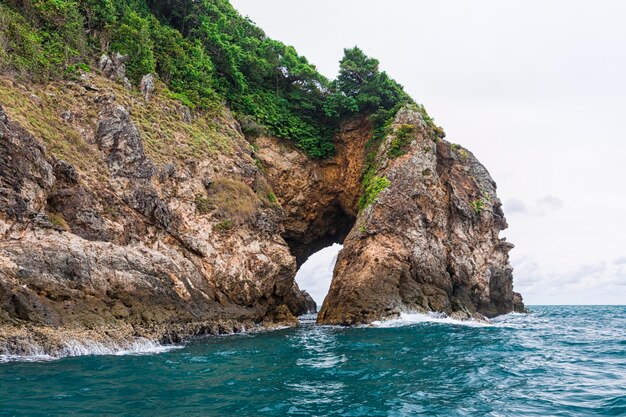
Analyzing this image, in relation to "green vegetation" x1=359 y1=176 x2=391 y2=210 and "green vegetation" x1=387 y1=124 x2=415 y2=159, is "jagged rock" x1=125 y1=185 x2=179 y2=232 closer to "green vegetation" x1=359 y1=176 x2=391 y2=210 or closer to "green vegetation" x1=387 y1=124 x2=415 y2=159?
"green vegetation" x1=359 y1=176 x2=391 y2=210

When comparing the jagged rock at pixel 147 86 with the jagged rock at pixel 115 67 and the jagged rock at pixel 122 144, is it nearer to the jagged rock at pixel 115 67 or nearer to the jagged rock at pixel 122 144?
the jagged rock at pixel 115 67

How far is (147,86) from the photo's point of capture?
25.8 m

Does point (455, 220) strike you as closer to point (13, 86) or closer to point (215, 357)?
point (215, 357)

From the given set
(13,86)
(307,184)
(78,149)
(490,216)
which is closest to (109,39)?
(13,86)

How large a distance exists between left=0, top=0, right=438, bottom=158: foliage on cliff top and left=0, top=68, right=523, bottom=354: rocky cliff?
1296 millimetres

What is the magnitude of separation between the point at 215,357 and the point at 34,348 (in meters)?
4.98

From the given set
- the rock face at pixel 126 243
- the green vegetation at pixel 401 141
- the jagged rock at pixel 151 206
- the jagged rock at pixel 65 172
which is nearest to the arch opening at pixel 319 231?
the green vegetation at pixel 401 141

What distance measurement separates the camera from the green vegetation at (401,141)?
31656 millimetres

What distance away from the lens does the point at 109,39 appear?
25.5 m

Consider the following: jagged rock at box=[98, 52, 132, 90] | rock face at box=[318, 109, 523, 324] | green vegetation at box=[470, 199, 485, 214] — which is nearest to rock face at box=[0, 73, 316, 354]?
jagged rock at box=[98, 52, 132, 90]

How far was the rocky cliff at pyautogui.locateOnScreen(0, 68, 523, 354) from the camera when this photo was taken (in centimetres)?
1510

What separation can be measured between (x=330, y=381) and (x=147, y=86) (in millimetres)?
21229


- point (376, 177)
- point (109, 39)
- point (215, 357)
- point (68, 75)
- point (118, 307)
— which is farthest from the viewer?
point (376, 177)

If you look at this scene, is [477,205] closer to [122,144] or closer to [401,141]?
[401,141]
